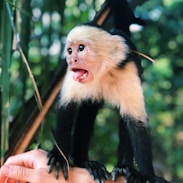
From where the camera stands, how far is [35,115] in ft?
3.97

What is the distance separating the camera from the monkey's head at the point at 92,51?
3.90 feet

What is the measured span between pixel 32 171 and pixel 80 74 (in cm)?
30

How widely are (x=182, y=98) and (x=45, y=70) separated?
84.7 inches

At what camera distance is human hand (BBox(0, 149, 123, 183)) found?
1003 mm

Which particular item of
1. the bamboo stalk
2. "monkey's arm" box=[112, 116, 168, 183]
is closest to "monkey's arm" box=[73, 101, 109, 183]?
"monkey's arm" box=[112, 116, 168, 183]

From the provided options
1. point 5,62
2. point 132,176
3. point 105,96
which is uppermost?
point 5,62

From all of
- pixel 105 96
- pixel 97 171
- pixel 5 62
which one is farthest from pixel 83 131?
pixel 5 62

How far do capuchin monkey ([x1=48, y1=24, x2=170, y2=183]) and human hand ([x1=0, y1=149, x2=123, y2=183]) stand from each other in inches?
1.5

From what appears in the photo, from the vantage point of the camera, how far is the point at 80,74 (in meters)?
1.19

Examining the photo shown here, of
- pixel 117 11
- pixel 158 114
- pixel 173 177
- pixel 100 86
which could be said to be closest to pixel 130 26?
pixel 117 11

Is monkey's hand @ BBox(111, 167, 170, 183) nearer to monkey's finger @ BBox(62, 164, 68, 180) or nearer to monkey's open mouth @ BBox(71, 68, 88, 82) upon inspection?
monkey's finger @ BBox(62, 164, 68, 180)

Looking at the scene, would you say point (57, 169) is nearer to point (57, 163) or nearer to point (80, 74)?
point (57, 163)

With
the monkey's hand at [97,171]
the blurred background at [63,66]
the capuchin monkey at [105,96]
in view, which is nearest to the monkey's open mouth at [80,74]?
the capuchin monkey at [105,96]

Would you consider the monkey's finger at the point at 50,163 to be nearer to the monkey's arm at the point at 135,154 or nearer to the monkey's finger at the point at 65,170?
the monkey's finger at the point at 65,170
